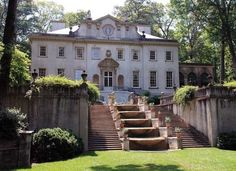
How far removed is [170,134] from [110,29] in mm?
26338

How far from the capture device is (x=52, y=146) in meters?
17.5

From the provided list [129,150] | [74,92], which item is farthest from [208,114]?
[74,92]

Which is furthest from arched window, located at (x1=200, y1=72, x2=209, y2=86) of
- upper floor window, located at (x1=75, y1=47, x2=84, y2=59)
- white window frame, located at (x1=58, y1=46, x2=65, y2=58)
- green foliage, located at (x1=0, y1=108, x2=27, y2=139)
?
Answer: green foliage, located at (x1=0, y1=108, x2=27, y2=139)

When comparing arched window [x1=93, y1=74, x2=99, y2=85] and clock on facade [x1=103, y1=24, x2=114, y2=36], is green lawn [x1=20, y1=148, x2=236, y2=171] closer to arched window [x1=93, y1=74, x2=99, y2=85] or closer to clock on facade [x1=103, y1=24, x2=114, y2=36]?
arched window [x1=93, y1=74, x2=99, y2=85]

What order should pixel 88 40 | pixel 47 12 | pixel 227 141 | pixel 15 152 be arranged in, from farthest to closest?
pixel 47 12, pixel 88 40, pixel 227 141, pixel 15 152

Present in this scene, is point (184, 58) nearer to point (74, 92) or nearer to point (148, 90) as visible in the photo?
point (148, 90)

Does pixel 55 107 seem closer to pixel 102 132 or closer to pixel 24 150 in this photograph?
pixel 102 132

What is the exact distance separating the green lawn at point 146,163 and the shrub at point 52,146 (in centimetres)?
74

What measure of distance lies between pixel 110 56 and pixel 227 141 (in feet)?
86.3

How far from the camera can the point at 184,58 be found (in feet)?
193

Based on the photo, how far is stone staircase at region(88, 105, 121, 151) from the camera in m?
21.4

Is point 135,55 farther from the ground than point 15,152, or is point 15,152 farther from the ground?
point 135,55

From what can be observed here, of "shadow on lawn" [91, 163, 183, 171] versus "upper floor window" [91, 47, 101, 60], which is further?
"upper floor window" [91, 47, 101, 60]

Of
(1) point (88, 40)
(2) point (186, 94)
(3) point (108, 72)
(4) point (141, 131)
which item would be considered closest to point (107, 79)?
(3) point (108, 72)
